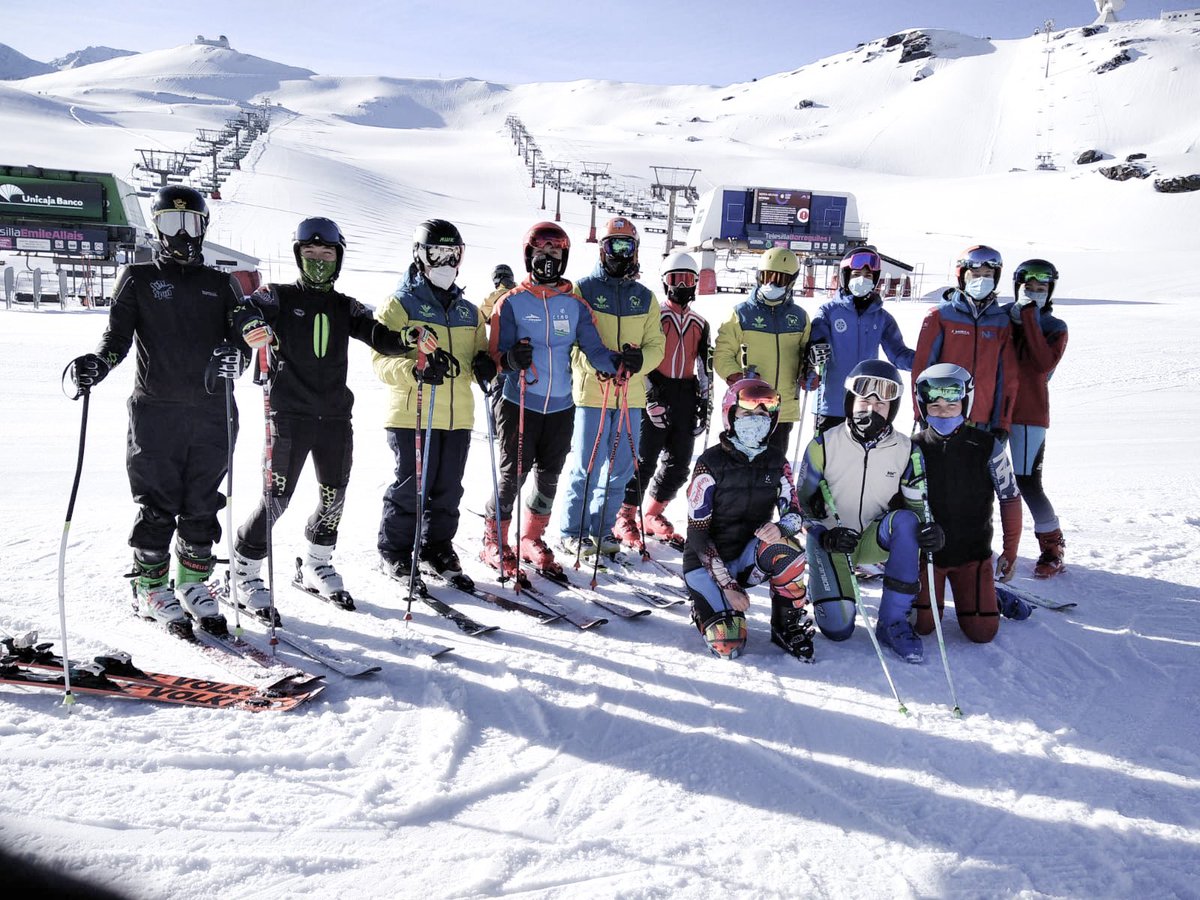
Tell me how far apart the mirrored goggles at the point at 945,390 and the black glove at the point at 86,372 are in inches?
152

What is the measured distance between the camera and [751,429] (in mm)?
3908

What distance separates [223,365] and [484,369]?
4.32 ft

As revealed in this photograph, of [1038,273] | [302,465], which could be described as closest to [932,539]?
[1038,273]

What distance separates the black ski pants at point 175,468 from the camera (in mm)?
3588

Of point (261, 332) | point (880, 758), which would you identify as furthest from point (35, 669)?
point (880, 758)

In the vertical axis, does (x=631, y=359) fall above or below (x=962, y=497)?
above

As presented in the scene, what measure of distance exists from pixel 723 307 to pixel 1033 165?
6877 cm

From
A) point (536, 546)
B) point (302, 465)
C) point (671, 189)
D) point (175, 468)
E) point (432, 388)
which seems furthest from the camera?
point (671, 189)

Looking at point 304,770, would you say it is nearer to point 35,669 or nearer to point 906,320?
Result: point 35,669

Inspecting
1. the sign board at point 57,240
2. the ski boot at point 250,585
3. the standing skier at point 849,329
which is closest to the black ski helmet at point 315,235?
the ski boot at point 250,585

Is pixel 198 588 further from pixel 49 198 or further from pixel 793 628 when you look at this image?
pixel 49 198

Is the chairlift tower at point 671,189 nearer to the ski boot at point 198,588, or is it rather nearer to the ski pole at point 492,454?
the ski pole at point 492,454

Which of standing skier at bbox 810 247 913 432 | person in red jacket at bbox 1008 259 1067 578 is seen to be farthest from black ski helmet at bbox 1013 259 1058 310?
standing skier at bbox 810 247 913 432

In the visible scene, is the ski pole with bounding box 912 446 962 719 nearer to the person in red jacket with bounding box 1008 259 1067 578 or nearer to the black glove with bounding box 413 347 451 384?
the person in red jacket with bounding box 1008 259 1067 578
